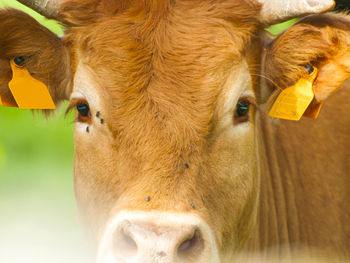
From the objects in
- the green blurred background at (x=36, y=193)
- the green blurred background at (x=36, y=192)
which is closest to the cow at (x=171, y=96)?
the green blurred background at (x=36, y=192)

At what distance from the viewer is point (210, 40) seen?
3.66m

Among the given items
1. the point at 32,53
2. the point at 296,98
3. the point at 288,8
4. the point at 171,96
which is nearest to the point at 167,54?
the point at 171,96

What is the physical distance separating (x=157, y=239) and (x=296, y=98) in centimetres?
152

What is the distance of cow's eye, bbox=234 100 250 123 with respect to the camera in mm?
3787

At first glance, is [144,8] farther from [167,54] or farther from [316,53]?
[316,53]

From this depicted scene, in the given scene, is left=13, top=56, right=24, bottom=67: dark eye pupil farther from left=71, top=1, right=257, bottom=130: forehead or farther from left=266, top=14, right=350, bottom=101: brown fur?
left=266, top=14, right=350, bottom=101: brown fur

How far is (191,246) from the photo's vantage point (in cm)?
312

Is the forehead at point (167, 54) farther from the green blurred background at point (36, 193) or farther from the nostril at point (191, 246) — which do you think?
the green blurred background at point (36, 193)

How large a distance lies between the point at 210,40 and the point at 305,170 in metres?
1.64

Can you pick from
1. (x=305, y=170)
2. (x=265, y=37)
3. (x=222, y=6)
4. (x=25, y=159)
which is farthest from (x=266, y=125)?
(x=25, y=159)

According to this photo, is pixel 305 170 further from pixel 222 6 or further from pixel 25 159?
pixel 25 159

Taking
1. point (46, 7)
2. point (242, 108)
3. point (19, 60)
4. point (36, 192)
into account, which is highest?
point (46, 7)

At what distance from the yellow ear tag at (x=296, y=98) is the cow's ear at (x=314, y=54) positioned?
0.04 meters

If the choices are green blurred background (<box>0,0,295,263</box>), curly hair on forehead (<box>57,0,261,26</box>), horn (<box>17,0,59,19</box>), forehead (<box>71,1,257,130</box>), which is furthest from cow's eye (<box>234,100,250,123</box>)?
green blurred background (<box>0,0,295,263</box>)
